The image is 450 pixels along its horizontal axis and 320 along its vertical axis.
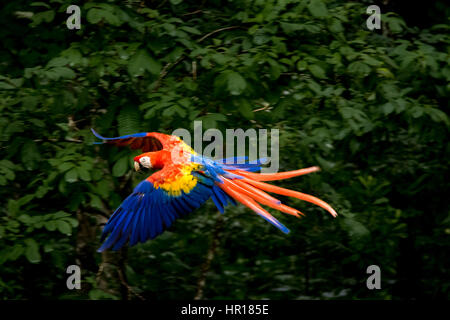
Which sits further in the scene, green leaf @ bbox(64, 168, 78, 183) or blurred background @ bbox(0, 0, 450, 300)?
blurred background @ bbox(0, 0, 450, 300)

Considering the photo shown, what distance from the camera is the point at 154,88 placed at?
11.3 feet

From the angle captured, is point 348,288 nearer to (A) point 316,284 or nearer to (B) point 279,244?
(A) point 316,284

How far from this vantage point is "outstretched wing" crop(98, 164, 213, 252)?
287cm

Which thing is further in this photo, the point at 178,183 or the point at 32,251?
the point at 32,251

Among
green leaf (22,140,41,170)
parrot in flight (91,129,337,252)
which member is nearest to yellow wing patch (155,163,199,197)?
parrot in flight (91,129,337,252)

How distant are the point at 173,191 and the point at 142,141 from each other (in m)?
0.40

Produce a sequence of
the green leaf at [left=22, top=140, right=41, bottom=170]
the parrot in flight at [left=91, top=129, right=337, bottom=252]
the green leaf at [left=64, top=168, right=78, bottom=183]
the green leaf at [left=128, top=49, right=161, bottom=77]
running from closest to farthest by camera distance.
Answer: the parrot in flight at [left=91, top=129, right=337, bottom=252]
the green leaf at [left=64, top=168, right=78, bottom=183]
the green leaf at [left=128, top=49, right=161, bottom=77]
the green leaf at [left=22, top=140, right=41, bottom=170]

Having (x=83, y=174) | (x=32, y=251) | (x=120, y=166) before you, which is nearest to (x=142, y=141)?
(x=120, y=166)

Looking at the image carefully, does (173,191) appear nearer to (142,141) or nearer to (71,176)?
(142,141)

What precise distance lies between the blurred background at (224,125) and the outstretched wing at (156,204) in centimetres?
29

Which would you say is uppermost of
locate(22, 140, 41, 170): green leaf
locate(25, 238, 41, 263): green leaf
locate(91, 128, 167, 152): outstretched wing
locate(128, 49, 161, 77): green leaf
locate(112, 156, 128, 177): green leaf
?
locate(128, 49, 161, 77): green leaf

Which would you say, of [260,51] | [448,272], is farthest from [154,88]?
[448,272]

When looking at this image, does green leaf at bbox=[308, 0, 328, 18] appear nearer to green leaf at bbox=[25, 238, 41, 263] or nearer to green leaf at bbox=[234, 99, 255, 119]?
green leaf at bbox=[234, 99, 255, 119]

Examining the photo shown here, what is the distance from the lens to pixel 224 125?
3.10 meters
